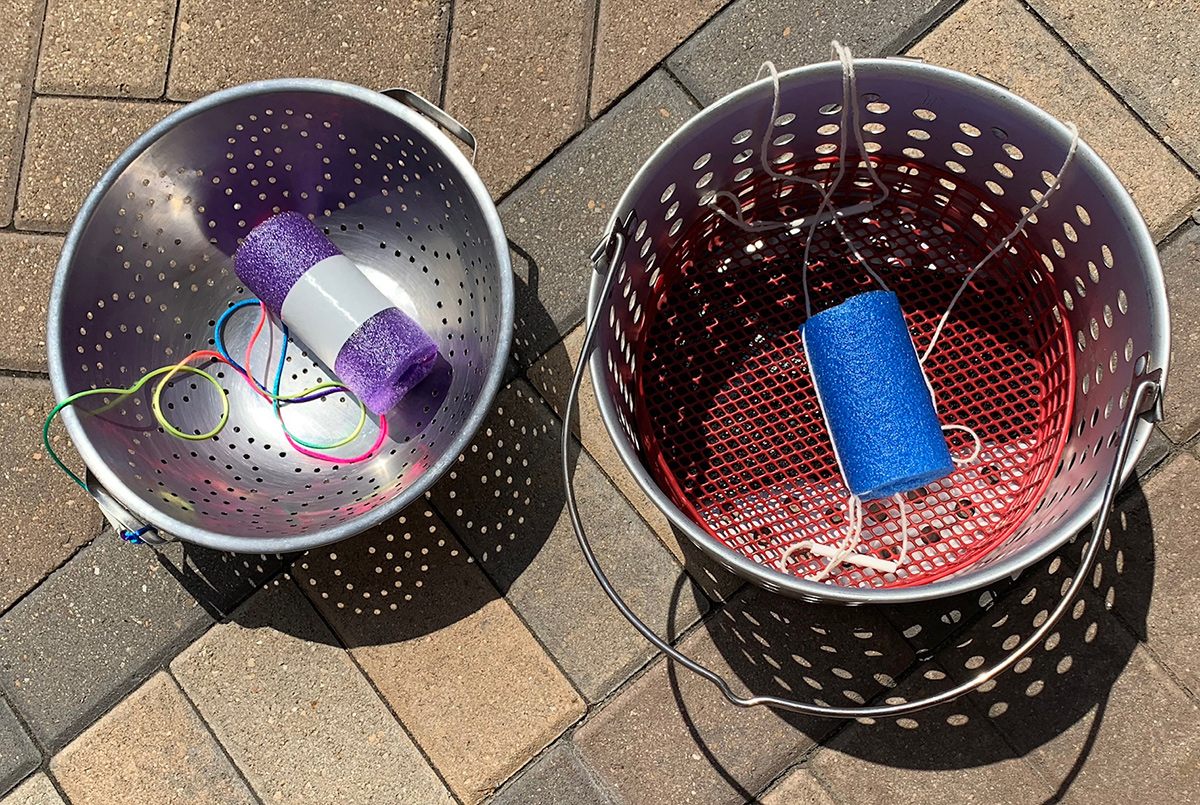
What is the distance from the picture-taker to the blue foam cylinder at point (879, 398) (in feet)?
3.45

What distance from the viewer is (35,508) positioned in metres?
1.33

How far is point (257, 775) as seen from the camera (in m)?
1.29

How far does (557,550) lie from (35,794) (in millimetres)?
808

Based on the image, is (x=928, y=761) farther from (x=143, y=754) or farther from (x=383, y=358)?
(x=143, y=754)

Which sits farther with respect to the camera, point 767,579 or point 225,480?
point 225,480

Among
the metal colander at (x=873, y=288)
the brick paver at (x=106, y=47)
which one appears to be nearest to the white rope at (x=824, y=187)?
the metal colander at (x=873, y=288)

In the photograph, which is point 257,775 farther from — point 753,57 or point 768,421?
point 753,57

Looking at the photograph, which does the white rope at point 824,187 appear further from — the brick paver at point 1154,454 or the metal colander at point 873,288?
the brick paver at point 1154,454

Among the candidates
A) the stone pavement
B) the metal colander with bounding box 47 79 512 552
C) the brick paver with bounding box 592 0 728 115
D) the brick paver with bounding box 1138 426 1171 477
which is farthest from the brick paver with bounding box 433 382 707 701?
the brick paver with bounding box 1138 426 1171 477

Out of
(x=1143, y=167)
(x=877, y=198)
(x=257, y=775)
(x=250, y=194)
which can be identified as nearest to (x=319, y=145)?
(x=250, y=194)

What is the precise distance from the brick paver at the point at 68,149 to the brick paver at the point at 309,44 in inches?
3.1

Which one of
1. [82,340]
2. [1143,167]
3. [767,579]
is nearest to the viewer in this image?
[767,579]

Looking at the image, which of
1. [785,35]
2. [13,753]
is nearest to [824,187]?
[785,35]

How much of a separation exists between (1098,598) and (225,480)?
1.14m
